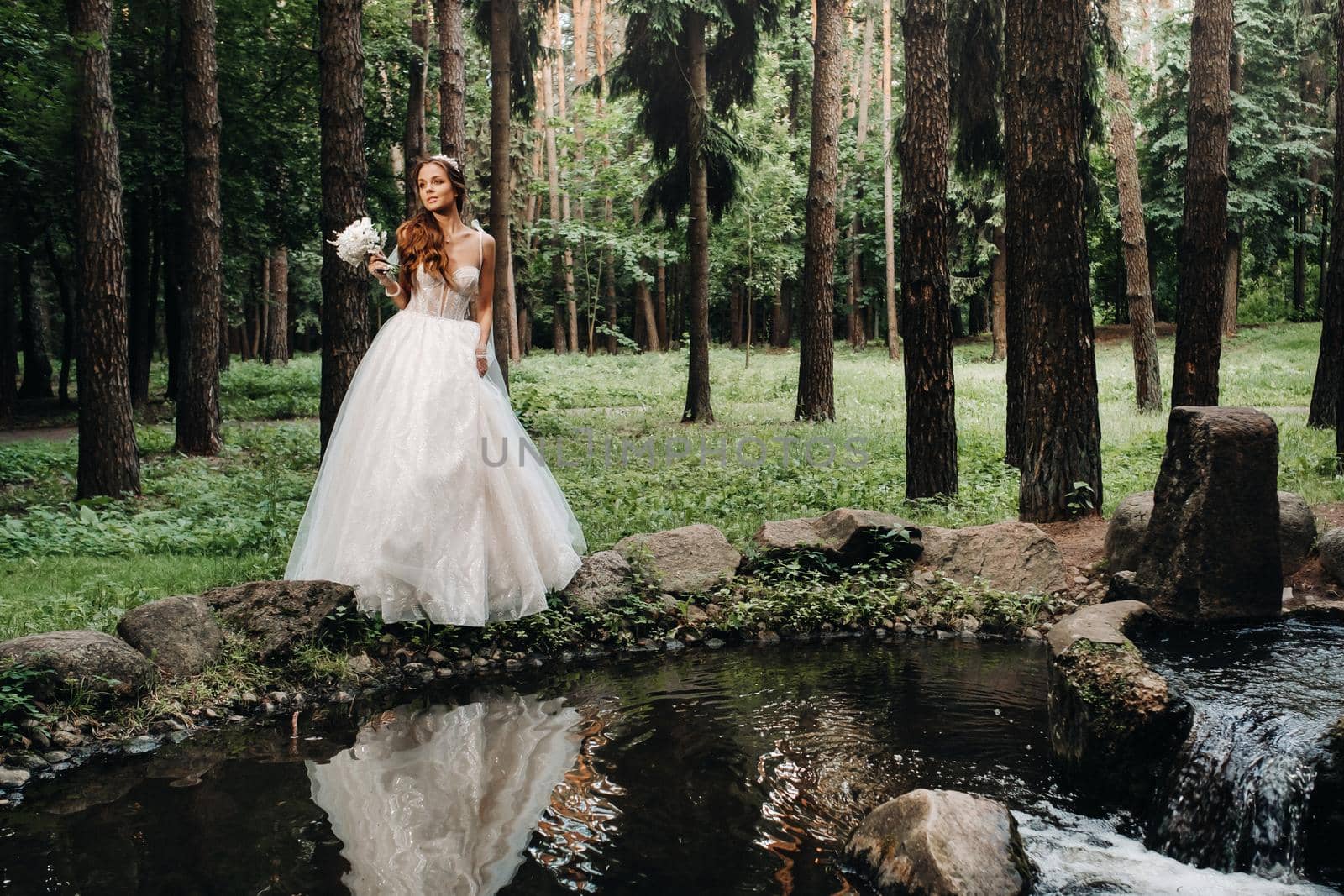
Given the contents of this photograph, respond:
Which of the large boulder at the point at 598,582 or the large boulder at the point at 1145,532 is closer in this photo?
the large boulder at the point at 598,582

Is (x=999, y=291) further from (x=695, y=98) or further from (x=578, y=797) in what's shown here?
(x=578, y=797)

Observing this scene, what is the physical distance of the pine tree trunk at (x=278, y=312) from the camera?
3064 centimetres

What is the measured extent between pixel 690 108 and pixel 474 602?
12.6 meters

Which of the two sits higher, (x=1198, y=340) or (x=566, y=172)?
(x=566, y=172)

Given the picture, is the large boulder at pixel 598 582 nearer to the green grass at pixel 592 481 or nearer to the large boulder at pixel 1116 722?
the green grass at pixel 592 481

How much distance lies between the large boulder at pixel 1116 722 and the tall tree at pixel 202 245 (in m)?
12.2

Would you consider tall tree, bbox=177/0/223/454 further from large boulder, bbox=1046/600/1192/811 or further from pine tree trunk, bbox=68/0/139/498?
large boulder, bbox=1046/600/1192/811

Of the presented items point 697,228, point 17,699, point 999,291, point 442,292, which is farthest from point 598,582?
point 999,291

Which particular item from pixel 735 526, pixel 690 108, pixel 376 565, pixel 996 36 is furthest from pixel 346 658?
pixel 690 108

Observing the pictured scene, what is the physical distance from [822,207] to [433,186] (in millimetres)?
9635

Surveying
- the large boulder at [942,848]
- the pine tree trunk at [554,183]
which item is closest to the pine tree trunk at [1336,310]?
the large boulder at [942,848]

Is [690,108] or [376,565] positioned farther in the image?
[690,108]

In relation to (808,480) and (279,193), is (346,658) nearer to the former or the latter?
(808,480)

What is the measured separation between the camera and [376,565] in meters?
6.05
